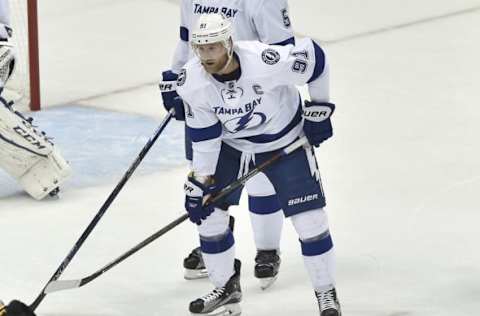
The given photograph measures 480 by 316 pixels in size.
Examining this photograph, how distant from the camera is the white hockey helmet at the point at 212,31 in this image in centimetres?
467

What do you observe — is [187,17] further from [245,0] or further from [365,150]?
[365,150]

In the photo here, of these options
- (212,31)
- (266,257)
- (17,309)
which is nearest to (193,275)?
(266,257)

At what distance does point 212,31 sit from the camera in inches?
184

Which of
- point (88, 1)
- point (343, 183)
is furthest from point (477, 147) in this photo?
point (88, 1)

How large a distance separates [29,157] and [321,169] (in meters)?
1.19

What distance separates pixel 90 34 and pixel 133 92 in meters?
1.08

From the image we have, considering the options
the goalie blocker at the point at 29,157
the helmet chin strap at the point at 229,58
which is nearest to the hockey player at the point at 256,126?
the helmet chin strap at the point at 229,58

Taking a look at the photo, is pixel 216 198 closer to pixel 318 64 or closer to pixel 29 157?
pixel 318 64

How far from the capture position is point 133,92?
764 cm

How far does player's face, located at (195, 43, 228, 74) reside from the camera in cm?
468

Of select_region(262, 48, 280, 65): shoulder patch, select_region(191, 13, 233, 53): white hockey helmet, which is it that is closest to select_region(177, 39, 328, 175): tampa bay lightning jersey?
select_region(262, 48, 280, 65): shoulder patch

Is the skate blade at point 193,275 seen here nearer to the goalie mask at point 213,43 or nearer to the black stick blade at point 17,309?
the black stick blade at point 17,309

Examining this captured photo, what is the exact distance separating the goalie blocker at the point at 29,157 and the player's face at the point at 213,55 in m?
1.65

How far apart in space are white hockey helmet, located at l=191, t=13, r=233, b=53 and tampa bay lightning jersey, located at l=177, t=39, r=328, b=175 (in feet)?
0.34
